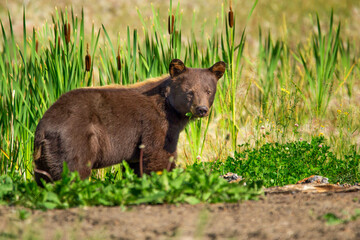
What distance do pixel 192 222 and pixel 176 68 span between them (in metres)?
2.59

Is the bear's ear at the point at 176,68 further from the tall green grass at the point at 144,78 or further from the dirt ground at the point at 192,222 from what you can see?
the dirt ground at the point at 192,222

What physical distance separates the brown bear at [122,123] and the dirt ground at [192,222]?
964mm

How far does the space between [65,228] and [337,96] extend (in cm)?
642

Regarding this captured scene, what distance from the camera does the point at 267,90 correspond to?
8.24 meters

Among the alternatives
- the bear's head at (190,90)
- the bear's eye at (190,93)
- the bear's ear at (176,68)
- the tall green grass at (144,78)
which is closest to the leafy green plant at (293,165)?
the tall green grass at (144,78)

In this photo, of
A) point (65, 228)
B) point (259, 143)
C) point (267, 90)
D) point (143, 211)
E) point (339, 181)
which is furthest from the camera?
point (267, 90)

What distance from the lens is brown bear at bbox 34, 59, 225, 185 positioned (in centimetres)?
485

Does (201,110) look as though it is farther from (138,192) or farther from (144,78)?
(138,192)

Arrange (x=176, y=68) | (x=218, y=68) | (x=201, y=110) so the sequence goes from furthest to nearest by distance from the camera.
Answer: (x=218, y=68) → (x=176, y=68) → (x=201, y=110)

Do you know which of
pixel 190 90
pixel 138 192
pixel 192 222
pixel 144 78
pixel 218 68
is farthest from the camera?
pixel 144 78

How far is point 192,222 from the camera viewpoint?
351 cm

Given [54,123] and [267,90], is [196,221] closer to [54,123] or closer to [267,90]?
[54,123]

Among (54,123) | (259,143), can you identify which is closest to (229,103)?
(259,143)

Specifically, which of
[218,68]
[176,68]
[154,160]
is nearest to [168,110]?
[176,68]
